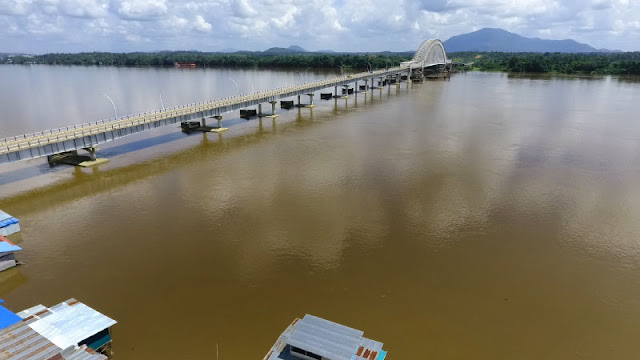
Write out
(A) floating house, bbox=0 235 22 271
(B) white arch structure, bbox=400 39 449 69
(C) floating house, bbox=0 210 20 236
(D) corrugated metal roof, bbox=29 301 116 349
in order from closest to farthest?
1. (D) corrugated metal roof, bbox=29 301 116 349
2. (A) floating house, bbox=0 235 22 271
3. (C) floating house, bbox=0 210 20 236
4. (B) white arch structure, bbox=400 39 449 69

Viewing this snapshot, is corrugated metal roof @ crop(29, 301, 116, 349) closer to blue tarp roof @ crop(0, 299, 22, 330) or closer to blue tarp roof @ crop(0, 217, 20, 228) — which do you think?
blue tarp roof @ crop(0, 299, 22, 330)

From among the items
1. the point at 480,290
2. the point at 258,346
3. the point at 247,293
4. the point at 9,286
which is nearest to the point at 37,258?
the point at 9,286

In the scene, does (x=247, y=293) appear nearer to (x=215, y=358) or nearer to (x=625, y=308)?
(x=215, y=358)

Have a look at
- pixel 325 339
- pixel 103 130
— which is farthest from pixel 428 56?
pixel 325 339

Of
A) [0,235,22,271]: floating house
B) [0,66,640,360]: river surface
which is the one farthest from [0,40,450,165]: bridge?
[0,235,22,271]: floating house

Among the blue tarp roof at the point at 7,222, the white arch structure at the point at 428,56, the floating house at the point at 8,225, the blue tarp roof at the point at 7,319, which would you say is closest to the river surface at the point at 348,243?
the floating house at the point at 8,225

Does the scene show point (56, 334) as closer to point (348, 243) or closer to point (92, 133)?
point (348, 243)
